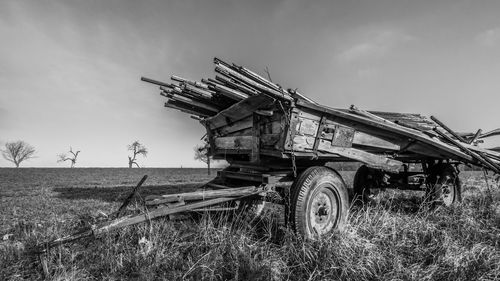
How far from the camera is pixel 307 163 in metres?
4.69

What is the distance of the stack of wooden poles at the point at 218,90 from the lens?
140 inches

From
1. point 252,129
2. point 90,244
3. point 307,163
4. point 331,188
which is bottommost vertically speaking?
point 90,244

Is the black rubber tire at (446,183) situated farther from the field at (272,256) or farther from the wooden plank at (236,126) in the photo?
the wooden plank at (236,126)

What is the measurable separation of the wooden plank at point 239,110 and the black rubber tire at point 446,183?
13.5 ft

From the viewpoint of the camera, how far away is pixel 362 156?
4.20 m

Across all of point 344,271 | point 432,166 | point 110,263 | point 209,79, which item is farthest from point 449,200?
point 110,263

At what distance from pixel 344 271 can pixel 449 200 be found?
14.8 feet

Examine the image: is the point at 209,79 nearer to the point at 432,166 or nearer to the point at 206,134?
the point at 206,134

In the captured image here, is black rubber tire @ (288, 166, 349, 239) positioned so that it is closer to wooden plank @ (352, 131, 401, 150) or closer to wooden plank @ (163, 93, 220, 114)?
wooden plank @ (352, 131, 401, 150)

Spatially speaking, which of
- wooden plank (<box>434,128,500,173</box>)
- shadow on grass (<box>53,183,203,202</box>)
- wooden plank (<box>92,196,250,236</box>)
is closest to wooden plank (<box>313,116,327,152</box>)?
wooden plank (<box>92,196,250,236</box>)

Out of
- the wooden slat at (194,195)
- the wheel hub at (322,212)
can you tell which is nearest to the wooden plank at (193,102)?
the wooden slat at (194,195)

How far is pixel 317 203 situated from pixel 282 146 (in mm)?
909

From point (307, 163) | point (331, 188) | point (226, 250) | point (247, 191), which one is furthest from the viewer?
point (307, 163)

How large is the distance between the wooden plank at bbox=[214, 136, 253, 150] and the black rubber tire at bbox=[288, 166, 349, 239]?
3.03ft
